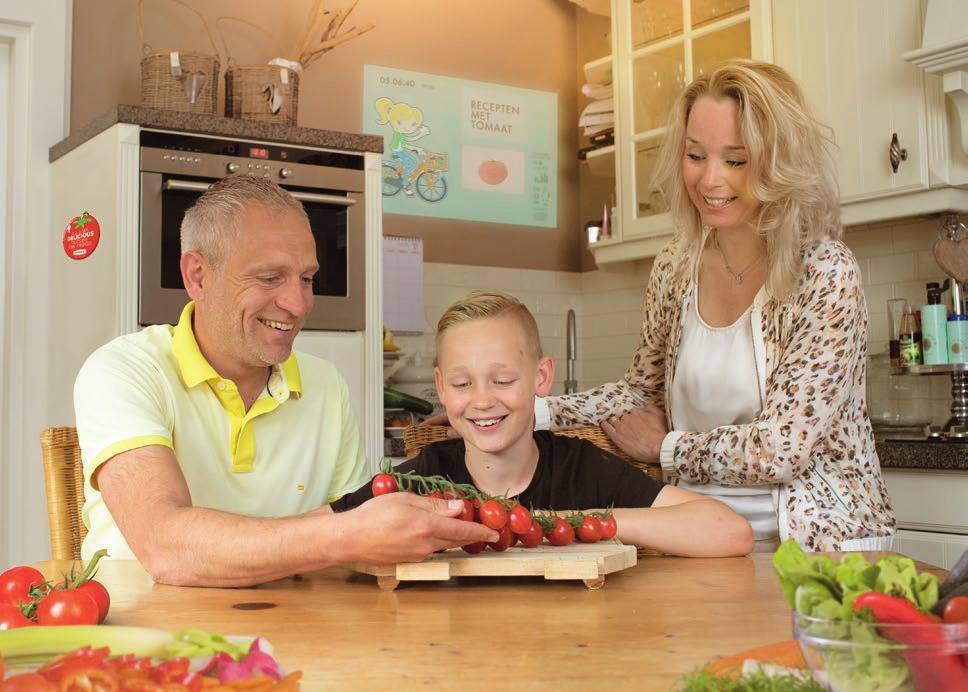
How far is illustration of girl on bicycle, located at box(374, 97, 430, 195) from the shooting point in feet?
14.2

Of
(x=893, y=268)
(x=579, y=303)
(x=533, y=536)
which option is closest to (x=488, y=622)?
(x=533, y=536)

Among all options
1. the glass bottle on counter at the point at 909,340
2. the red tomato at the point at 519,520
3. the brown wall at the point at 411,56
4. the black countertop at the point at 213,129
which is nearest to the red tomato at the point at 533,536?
the red tomato at the point at 519,520

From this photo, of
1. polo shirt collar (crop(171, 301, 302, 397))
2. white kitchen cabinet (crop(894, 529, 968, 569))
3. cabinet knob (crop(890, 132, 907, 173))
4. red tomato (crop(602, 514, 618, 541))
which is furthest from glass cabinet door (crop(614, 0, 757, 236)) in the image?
red tomato (crop(602, 514, 618, 541))

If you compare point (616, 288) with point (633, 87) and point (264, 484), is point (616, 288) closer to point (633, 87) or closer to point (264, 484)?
point (633, 87)

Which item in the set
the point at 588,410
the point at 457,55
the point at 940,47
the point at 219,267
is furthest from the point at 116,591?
the point at 457,55

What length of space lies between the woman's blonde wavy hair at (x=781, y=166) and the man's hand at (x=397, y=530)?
99 centimetres

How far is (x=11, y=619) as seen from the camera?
994 millimetres

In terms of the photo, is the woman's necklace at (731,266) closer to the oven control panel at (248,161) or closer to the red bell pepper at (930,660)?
the oven control panel at (248,161)

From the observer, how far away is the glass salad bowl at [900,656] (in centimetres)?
60

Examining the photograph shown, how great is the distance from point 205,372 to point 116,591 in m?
→ 0.52

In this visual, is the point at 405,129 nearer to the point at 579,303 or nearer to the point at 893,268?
the point at 579,303

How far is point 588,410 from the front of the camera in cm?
230

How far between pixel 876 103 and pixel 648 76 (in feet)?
3.44

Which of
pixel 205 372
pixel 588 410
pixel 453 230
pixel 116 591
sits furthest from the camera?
pixel 453 230
